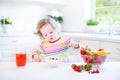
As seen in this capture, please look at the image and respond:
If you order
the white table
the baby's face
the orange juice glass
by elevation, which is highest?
the baby's face

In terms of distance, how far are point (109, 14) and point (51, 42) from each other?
6.60 ft

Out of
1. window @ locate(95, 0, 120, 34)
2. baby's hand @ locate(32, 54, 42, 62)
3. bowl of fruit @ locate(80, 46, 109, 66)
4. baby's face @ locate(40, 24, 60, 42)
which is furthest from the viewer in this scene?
window @ locate(95, 0, 120, 34)

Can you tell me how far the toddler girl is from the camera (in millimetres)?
1864

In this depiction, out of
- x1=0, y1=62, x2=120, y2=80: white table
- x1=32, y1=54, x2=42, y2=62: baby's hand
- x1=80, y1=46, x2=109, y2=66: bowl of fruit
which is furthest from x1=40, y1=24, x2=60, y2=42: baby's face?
x1=80, y1=46, x2=109, y2=66: bowl of fruit

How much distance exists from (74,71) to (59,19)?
2578 millimetres

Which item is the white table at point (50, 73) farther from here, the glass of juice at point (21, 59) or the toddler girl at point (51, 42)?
the toddler girl at point (51, 42)

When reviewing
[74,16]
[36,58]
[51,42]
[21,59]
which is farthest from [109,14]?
[21,59]

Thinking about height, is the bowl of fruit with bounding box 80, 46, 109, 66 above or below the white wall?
below

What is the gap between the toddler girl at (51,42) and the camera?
73.4 inches

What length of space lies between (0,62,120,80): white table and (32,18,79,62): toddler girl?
370 millimetres

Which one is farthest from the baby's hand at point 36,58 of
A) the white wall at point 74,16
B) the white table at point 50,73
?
the white wall at point 74,16

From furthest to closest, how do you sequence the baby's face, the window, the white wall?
the white wall
the window
the baby's face

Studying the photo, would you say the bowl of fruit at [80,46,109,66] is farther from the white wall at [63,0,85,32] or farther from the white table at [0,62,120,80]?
the white wall at [63,0,85,32]

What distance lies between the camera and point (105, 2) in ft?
12.3
